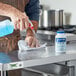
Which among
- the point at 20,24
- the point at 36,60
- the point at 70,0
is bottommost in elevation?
the point at 36,60

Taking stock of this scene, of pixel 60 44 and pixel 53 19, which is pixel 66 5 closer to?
pixel 53 19

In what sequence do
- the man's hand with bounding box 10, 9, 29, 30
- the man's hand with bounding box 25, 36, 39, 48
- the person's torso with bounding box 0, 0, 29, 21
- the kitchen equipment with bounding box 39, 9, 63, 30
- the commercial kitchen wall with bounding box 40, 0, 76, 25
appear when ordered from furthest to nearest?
the commercial kitchen wall with bounding box 40, 0, 76, 25 < the kitchen equipment with bounding box 39, 9, 63, 30 < the person's torso with bounding box 0, 0, 29, 21 < the man's hand with bounding box 25, 36, 39, 48 < the man's hand with bounding box 10, 9, 29, 30

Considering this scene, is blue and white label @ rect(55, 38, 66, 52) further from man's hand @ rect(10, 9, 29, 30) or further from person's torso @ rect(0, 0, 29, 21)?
person's torso @ rect(0, 0, 29, 21)

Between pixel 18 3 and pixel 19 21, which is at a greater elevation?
pixel 18 3

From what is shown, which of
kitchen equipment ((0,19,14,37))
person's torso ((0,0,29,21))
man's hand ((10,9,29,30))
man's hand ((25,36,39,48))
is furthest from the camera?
person's torso ((0,0,29,21))

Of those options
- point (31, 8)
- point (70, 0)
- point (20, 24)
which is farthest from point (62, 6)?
point (20, 24)

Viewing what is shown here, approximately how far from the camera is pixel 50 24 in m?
3.12

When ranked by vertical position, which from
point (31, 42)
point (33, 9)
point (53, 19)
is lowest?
point (31, 42)

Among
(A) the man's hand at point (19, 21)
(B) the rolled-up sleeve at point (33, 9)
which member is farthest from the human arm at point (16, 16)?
(B) the rolled-up sleeve at point (33, 9)

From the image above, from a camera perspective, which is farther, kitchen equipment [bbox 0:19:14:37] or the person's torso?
the person's torso

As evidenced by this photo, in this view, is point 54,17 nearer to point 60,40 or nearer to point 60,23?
point 60,23

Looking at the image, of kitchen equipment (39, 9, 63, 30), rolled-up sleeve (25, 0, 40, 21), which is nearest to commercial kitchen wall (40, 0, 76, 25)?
kitchen equipment (39, 9, 63, 30)

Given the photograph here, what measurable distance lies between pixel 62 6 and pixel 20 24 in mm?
2334

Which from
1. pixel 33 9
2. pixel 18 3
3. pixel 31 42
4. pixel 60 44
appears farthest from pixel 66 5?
pixel 60 44
